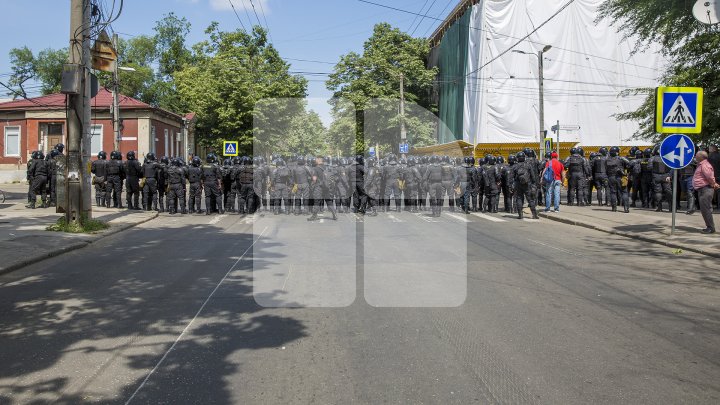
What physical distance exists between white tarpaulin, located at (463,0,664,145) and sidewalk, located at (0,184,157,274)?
28.5m

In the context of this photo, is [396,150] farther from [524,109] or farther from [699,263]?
[699,263]

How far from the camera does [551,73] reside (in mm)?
41719

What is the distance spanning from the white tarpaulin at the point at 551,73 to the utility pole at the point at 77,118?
101ft

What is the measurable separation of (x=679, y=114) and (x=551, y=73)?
104ft

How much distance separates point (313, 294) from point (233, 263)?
8.66 ft

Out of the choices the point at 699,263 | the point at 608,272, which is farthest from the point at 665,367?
the point at 699,263

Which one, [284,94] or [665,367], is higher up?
[284,94]

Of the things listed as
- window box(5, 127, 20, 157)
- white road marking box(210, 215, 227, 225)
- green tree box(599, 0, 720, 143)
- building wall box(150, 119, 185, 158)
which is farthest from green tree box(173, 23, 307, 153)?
green tree box(599, 0, 720, 143)

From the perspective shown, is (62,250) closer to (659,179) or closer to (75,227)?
(75,227)

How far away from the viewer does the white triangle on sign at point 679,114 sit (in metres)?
11.6

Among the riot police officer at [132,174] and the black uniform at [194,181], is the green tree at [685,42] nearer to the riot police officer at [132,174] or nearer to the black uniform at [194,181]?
the black uniform at [194,181]

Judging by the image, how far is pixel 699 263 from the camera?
373 inches

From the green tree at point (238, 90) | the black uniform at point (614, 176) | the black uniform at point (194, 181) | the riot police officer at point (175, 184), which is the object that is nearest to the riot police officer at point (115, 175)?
the riot police officer at point (175, 184)

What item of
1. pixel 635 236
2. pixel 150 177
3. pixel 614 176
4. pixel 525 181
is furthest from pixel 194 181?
pixel 614 176
